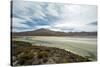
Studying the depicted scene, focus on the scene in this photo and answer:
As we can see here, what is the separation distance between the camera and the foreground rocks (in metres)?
2.24

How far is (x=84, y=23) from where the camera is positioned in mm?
2535

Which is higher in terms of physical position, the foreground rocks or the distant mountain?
the distant mountain

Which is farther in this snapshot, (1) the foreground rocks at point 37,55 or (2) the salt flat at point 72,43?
(2) the salt flat at point 72,43

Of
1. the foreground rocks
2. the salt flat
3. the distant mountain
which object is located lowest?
the foreground rocks

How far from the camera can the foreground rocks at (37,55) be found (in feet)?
7.36

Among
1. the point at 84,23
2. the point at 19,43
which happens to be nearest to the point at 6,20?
the point at 19,43

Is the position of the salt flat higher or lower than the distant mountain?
lower

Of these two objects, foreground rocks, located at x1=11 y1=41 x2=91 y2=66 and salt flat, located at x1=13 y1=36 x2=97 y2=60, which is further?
salt flat, located at x1=13 y1=36 x2=97 y2=60

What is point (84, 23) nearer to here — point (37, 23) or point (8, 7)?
point (37, 23)

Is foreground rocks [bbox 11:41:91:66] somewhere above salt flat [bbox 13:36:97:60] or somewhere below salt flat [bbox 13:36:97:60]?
below

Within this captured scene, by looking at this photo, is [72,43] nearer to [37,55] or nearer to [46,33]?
[46,33]

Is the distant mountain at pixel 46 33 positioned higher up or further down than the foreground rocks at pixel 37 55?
higher up

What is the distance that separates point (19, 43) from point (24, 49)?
0.10 m

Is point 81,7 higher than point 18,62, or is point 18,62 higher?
point 81,7
